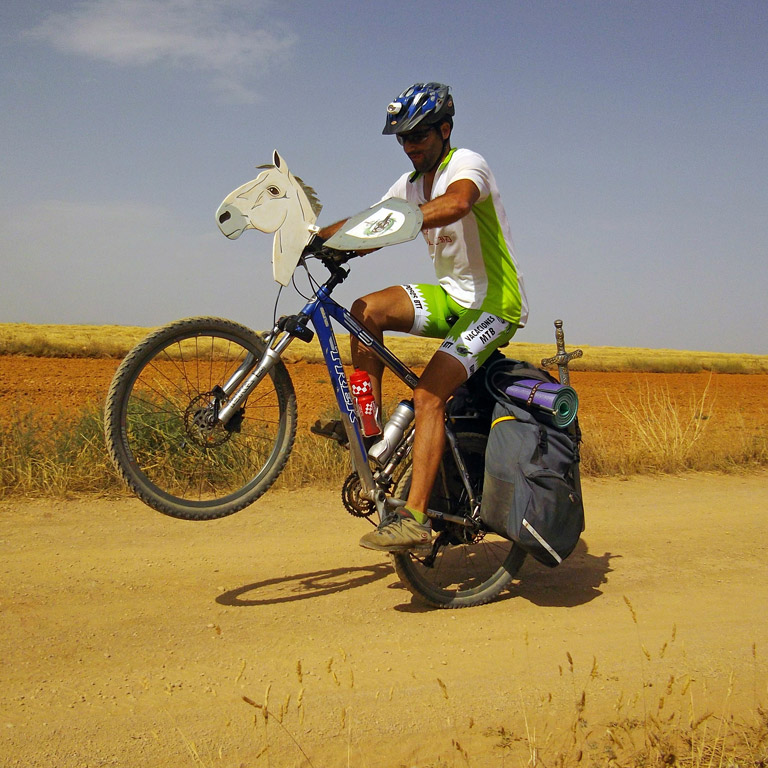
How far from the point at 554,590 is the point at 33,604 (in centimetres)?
292

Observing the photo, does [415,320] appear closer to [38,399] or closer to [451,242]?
[451,242]

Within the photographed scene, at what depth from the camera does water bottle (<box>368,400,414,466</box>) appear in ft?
14.3

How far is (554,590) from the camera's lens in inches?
192

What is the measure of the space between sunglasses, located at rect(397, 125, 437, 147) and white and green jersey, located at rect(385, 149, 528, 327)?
0.16 metres

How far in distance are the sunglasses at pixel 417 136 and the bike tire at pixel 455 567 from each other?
1.66 meters

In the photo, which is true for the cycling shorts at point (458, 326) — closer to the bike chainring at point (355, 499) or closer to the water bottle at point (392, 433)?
the water bottle at point (392, 433)

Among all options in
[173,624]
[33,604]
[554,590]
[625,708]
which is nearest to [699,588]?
[554,590]

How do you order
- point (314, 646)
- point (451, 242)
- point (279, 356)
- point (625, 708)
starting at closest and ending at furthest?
point (625, 708)
point (314, 646)
point (279, 356)
point (451, 242)

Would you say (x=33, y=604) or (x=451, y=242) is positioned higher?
(x=451, y=242)

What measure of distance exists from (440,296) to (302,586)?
73.3 inches

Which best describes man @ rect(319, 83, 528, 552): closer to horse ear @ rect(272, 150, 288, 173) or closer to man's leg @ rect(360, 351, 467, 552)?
man's leg @ rect(360, 351, 467, 552)

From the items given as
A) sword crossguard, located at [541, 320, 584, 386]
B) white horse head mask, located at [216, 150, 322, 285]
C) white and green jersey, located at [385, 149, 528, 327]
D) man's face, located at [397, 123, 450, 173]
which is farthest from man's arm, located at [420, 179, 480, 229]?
sword crossguard, located at [541, 320, 584, 386]

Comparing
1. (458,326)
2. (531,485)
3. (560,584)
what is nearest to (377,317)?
(458,326)

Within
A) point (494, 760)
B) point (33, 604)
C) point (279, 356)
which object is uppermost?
point (279, 356)
